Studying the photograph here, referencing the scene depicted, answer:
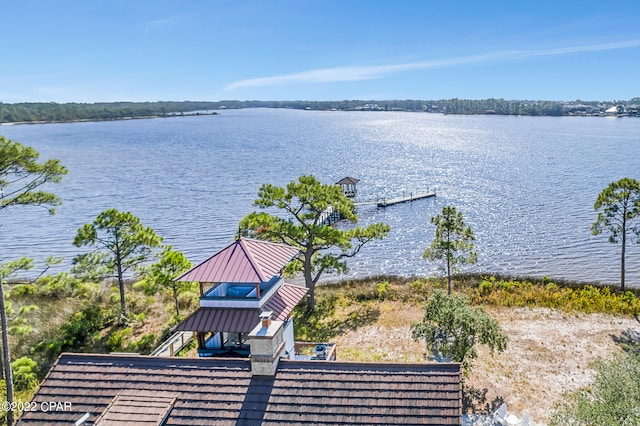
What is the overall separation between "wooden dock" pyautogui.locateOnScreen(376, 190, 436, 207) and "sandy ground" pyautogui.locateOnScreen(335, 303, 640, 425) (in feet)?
113

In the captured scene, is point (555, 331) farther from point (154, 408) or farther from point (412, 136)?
point (412, 136)

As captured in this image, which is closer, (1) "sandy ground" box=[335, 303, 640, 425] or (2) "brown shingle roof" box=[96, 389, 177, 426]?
(2) "brown shingle roof" box=[96, 389, 177, 426]

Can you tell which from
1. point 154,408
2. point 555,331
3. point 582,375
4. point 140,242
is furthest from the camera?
point 140,242

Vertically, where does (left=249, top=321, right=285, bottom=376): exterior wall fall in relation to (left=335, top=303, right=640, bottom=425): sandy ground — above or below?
above

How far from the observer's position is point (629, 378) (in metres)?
12.5

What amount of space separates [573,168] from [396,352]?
7605 centimetres

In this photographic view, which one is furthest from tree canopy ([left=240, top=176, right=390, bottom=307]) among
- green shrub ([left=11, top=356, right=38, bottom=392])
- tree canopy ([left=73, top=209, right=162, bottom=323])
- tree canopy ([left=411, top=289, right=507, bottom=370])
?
green shrub ([left=11, top=356, right=38, bottom=392])

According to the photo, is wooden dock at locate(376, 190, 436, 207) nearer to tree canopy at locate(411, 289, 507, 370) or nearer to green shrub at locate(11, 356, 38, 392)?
tree canopy at locate(411, 289, 507, 370)

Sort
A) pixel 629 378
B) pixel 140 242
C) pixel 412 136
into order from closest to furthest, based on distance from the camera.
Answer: pixel 629 378 < pixel 140 242 < pixel 412 136

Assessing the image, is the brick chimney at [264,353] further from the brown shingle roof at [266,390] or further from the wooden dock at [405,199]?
the wooden dock at [405,199]

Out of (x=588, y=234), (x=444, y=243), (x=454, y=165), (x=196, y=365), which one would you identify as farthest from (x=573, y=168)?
(x=196, y=365)

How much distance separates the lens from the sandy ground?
1902 cm

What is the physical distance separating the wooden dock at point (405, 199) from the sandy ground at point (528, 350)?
34.6 m

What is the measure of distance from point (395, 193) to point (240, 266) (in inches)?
2154
